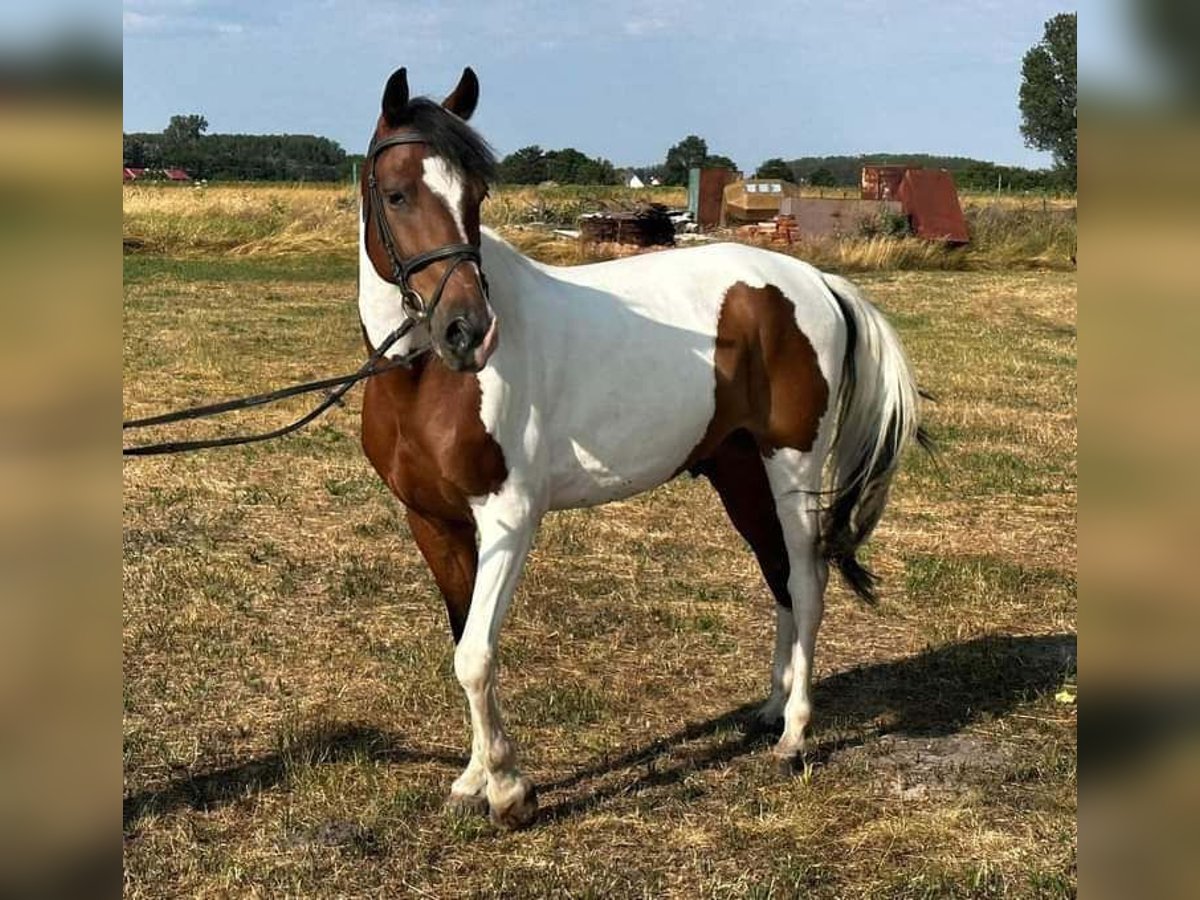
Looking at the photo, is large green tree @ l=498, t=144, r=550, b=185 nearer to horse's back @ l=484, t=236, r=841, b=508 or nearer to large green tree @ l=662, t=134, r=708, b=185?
large green tree @ l=662, t=134, r=708, b=185

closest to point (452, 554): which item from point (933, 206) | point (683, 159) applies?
point (933, 206)

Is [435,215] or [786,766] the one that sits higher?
[435,215]

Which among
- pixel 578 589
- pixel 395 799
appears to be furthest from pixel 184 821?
pixel 578 589

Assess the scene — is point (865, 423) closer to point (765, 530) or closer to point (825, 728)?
point (765, 530)

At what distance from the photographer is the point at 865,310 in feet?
13.4

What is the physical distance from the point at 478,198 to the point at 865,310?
1734 mm

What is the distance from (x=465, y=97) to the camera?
3195 mm

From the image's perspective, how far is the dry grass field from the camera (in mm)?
3180

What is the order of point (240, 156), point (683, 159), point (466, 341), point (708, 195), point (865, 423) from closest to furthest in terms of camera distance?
point (466, 341)
point (865, 423)
point (708, 195)
point (240, 156)
point (683, 159)

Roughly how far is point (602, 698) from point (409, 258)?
2.05 meters

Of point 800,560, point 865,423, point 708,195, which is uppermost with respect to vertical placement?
point 708,195

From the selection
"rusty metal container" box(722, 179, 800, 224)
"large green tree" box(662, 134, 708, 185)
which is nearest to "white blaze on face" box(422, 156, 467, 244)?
"rusty metal container" box(722, 179, 800, 224)

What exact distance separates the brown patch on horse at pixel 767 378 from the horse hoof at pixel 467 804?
127 centimetres
